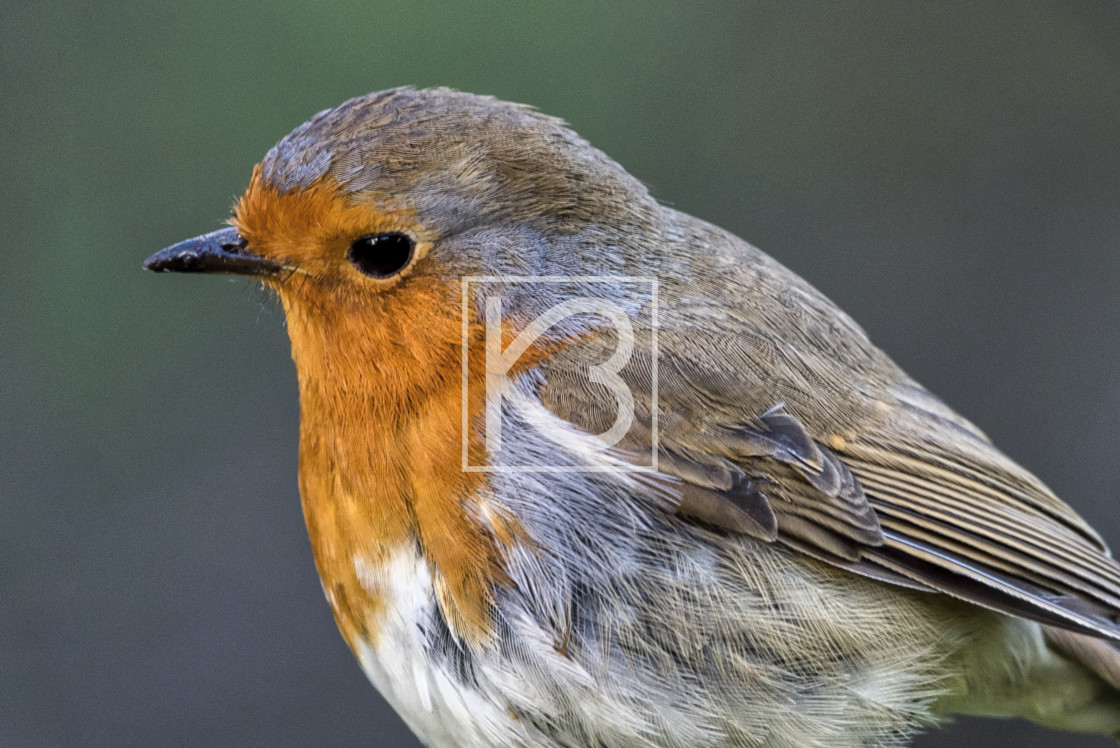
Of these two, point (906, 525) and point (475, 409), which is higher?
point (475, 409)

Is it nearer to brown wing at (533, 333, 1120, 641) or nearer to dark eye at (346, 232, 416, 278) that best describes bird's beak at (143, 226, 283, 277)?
dark eye at (346, 232, 416, 278)

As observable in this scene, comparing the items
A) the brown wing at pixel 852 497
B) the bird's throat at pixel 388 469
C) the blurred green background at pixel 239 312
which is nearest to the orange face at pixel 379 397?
the bird's throat at pixel 388 469

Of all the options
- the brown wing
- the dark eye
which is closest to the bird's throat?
the dark eye

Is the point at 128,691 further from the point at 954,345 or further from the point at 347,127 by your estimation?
the point at 954,345

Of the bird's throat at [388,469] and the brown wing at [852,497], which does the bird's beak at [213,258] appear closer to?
the bird's throat at [388,469]

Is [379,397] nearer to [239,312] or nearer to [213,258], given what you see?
[213,258]

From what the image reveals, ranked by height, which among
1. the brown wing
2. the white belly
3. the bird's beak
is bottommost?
the white belly

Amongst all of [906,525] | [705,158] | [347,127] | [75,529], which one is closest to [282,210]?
[347,127]
